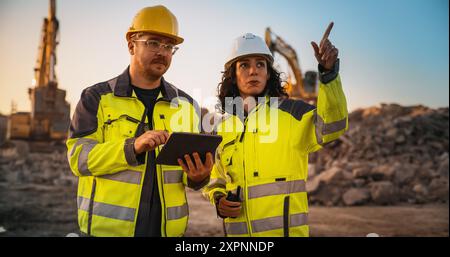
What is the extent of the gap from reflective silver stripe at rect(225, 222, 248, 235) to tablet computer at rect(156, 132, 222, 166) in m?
0.61

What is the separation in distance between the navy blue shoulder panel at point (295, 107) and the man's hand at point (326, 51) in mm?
498

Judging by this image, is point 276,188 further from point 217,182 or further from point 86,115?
point 86,115

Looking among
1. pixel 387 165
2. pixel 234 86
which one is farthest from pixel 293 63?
pixel 234 86

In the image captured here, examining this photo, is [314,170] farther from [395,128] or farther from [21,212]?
[21,212]

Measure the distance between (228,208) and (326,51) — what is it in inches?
44.8

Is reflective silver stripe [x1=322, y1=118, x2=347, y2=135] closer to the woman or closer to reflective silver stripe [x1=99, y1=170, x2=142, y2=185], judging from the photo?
the woman

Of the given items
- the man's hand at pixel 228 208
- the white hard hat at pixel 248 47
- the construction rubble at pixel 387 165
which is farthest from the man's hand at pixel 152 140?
the construction rubble at pixel 387 165

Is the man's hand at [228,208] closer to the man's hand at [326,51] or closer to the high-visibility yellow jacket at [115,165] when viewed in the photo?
the high-visibility yellow jacket at [115,165]

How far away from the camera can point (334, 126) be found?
8.41 feet

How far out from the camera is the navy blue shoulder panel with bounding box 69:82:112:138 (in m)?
2.59

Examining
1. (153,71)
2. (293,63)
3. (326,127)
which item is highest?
(293,63)

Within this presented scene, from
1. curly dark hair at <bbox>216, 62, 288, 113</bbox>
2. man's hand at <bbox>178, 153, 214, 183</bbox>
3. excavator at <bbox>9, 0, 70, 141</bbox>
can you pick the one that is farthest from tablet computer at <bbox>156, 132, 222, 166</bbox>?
excavator at <bbox>9, 0, 70, 141</bbox>

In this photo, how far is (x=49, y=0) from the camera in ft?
70.9

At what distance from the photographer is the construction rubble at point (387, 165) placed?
12.4m
